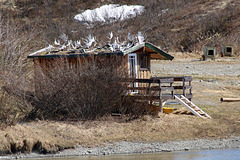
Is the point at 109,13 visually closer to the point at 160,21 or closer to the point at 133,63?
the point at 160,21

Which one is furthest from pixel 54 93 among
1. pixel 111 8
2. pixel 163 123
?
pixel 111 8

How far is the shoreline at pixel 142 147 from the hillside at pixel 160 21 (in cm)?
2853

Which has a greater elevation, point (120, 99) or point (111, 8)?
point (111, 8)

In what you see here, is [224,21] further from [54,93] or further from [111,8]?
[54,93]

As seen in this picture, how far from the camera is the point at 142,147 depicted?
43.3ft

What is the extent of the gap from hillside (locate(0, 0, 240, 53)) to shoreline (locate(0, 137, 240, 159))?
2853 cm

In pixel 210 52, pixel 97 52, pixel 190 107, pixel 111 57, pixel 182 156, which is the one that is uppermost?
pixel 210 52

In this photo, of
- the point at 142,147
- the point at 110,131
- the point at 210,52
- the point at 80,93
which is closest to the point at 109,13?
the point at 210,52

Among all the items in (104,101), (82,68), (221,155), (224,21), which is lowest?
(221,155)

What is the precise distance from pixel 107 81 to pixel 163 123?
242 cm

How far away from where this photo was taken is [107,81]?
48.5 ft

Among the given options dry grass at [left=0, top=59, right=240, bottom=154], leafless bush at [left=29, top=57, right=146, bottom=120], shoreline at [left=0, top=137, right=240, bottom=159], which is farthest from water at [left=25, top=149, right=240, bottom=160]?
leafless bush at [left=29, top=57, right=146, bottom=120]

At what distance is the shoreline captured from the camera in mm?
12711

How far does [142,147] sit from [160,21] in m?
46.8
